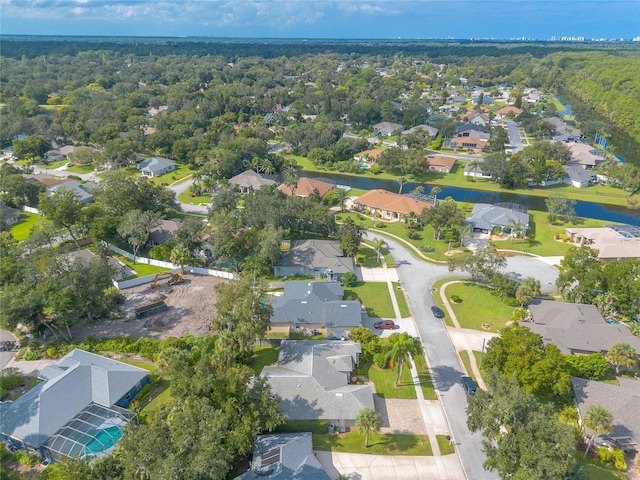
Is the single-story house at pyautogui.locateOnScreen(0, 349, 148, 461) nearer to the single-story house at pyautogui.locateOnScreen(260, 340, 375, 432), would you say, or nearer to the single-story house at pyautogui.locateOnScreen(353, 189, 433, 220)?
the single-story house at pyautogui.locateOnScreen(260, 340, 375, 432)

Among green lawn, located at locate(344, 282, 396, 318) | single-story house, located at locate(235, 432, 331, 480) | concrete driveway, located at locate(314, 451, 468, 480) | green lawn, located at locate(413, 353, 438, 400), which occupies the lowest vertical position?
concrete driveway, located at locate(314, 451, 468, 480)

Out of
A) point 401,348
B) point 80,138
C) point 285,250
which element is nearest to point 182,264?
point 285,250

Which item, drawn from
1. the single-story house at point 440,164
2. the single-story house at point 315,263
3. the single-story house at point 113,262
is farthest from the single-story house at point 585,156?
the single-story house at point 113,262

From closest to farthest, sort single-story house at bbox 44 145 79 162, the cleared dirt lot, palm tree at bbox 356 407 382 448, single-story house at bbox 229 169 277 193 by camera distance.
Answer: palm tree at bbox 356 407 382 448 < the cleared dirt lot < single-story house at bbox 229 169 277 193 < single-story house at bbox 44 145 79 162

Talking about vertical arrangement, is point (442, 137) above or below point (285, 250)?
above

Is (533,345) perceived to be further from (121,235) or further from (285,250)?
(121,235)

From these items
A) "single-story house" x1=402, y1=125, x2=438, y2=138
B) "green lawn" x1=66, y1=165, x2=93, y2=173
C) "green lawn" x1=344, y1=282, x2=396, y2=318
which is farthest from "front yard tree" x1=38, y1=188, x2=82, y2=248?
"single-story house" x1=402, y1=125, x2=438, y2=138

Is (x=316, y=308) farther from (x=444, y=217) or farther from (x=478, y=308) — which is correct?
(x=444, y=217)
